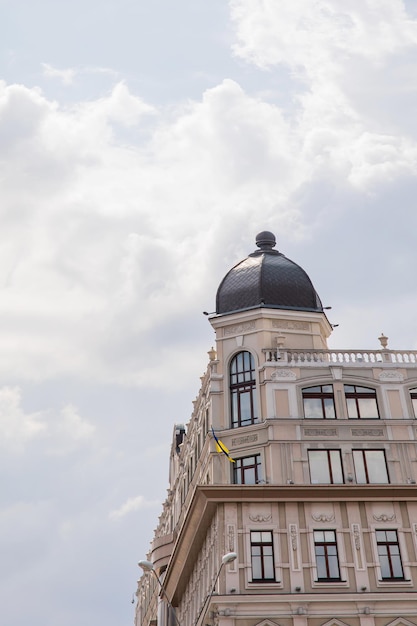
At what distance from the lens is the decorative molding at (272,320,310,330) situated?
56.1m

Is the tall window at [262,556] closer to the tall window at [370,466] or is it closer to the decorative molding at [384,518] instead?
the decorative molding at [384,518]

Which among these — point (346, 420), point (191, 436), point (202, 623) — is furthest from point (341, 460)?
point (191, 436)

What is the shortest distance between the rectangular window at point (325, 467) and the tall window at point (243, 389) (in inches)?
173

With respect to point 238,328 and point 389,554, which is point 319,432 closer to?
point 389,554

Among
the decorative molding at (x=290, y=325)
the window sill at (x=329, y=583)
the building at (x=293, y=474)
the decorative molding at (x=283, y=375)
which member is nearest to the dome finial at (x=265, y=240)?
the building at (x=293, y=474)

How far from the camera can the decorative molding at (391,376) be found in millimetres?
53312

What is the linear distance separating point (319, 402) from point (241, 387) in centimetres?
500

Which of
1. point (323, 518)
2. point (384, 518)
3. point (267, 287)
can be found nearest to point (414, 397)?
point (384, 518)

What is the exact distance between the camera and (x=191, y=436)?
212ft

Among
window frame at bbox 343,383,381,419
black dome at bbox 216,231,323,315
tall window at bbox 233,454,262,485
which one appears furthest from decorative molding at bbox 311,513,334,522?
black dome at bbox 216,231,323,315

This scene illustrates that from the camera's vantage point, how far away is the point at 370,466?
5081cm

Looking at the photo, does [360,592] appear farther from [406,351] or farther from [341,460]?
[406,351]

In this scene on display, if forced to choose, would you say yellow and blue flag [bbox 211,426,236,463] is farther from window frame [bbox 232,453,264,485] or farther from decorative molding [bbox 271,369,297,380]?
decorative molding [bbox 271,369,297,380]

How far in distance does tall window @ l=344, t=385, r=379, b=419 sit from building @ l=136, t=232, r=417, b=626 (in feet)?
0.27
